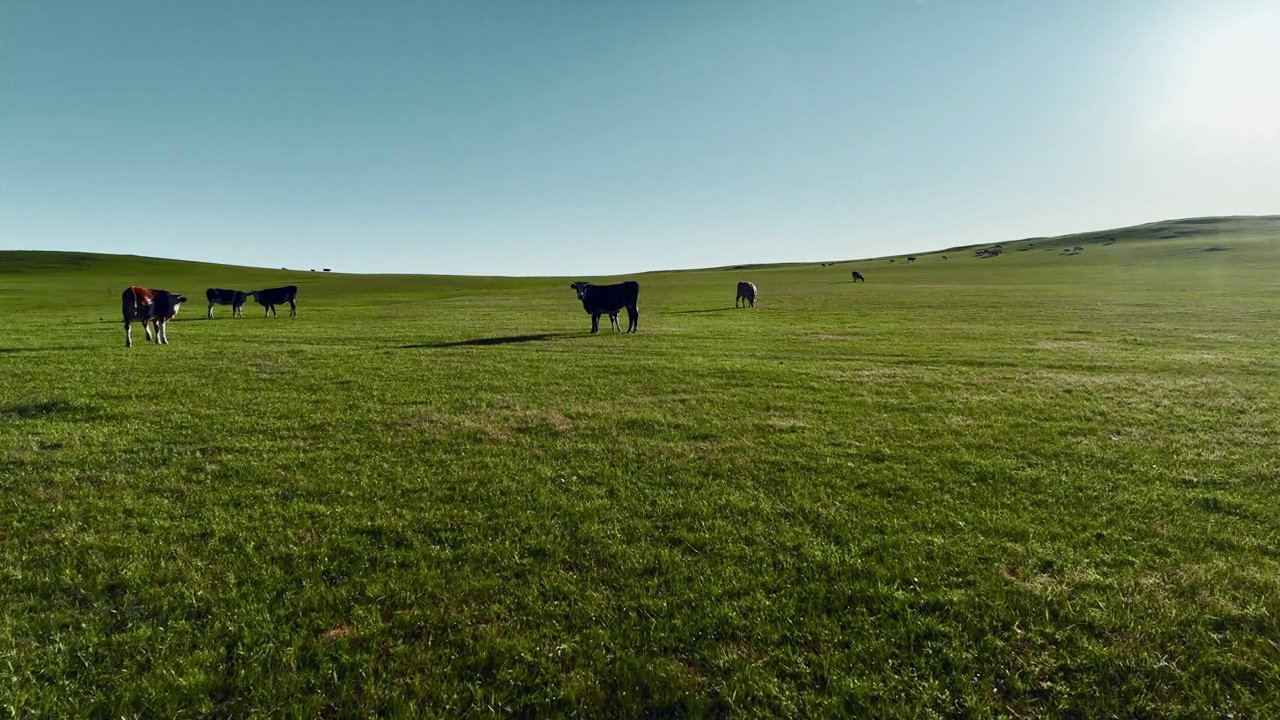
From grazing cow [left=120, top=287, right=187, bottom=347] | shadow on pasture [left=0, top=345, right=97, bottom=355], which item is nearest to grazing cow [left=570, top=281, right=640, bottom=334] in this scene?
grazing cow [left=120, top=287, right=187, bottom=347]

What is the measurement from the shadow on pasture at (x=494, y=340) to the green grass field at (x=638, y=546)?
6899 mm

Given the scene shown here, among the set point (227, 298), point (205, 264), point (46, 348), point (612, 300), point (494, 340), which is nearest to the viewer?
point (46, 348)

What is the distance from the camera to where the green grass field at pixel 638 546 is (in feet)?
Result: 13.6

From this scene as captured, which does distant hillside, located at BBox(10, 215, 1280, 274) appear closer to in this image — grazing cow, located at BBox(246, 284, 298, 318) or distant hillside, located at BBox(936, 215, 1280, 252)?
distant hillside, located at BBox(936, 215, 1280, 252)

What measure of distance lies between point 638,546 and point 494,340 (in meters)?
18.6

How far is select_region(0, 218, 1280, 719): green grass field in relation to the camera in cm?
415

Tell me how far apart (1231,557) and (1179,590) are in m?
1.15

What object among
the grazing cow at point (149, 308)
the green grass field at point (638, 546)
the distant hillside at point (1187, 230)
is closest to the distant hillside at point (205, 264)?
the distant hillside at point (1187, 230)

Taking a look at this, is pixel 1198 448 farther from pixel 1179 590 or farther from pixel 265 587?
pixel 265 587

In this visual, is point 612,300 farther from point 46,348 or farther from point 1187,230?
point 1187,230

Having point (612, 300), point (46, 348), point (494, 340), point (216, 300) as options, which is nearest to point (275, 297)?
point (216, 300)

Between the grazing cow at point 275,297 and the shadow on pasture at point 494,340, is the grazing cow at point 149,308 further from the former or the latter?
the grazing cow at point 275,297

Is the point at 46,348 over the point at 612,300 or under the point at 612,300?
under

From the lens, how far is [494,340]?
923 inches
